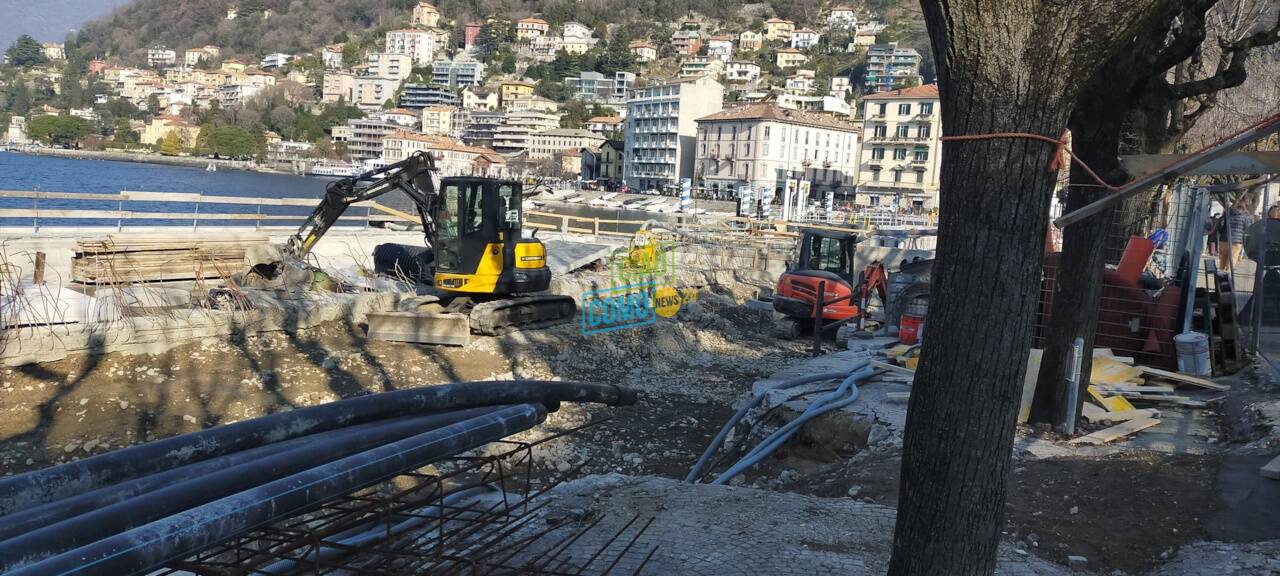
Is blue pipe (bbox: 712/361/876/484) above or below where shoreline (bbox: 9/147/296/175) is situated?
below

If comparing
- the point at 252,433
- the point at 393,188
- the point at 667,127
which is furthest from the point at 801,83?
the point at 252,433

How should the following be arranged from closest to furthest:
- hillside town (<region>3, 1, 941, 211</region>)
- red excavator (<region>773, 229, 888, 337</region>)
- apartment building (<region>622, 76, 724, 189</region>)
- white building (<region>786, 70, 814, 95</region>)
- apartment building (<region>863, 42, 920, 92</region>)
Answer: red excavator (<region>773, 229, 888, 337</region>) < hillside town (<region>3, 1, 941, 211</region>) < apartment building (<region>622, 76, 724, 189</region>) < white building (<region>786, 70, 814, 95</region>) < apartment building (<region>863, 42, 920, 92</region>)

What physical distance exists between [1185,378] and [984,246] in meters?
7.00

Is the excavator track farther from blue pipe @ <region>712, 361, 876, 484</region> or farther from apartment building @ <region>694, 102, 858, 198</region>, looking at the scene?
apartment building @ <region>694, 102, 858, 198</region>

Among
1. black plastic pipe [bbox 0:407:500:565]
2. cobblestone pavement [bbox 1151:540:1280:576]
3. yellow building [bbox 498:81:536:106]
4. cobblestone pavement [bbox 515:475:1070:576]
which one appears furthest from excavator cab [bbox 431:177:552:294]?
yellow building [bbox 498:81:536:106]

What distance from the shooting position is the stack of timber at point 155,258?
14.0 m

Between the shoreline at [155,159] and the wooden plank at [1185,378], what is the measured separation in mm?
125309

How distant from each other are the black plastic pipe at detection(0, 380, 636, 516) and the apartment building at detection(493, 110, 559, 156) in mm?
152106

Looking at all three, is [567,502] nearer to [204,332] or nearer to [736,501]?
[736,501]

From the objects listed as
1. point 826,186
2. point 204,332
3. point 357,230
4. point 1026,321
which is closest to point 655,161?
point 826,186

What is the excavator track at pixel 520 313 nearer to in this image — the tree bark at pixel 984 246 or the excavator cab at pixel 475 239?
the excavator cab at pixel 475 239

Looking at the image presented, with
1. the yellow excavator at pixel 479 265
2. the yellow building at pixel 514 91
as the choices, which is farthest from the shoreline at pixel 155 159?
the yellow excavator at pixel 479 265

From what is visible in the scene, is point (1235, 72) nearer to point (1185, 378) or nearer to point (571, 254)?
point (1185, 378)

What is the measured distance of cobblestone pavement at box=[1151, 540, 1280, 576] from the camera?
4.63 m
